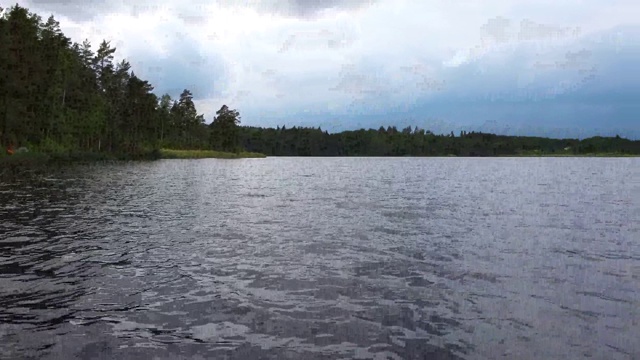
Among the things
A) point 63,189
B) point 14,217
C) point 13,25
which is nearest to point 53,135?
point 13,25

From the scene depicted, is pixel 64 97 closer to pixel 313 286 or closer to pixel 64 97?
pixel 64 97

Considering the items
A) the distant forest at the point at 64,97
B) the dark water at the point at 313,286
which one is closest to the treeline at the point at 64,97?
the distant forest at the point at 64,97

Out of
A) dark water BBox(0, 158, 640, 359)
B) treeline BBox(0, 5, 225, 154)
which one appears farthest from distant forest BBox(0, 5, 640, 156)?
dark water BBox(0, 158, 640, 359)

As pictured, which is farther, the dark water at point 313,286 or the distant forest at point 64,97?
the distant forest at point 64,97

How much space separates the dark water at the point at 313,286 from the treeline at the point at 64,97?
6717 cm

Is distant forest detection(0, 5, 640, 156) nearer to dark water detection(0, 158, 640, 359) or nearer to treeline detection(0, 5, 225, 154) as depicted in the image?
treeline detection(0, 5, 225, 154)

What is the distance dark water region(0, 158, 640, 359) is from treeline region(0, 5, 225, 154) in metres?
67.2

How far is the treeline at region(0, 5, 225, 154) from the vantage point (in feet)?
285

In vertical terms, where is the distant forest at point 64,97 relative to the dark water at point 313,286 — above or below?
above

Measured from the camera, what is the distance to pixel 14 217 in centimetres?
2880

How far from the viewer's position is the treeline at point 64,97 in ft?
285

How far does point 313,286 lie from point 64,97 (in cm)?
12266

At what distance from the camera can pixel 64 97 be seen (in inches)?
4673

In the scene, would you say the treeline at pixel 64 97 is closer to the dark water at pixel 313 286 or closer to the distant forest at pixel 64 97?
the distant forest at pixel 64 97
